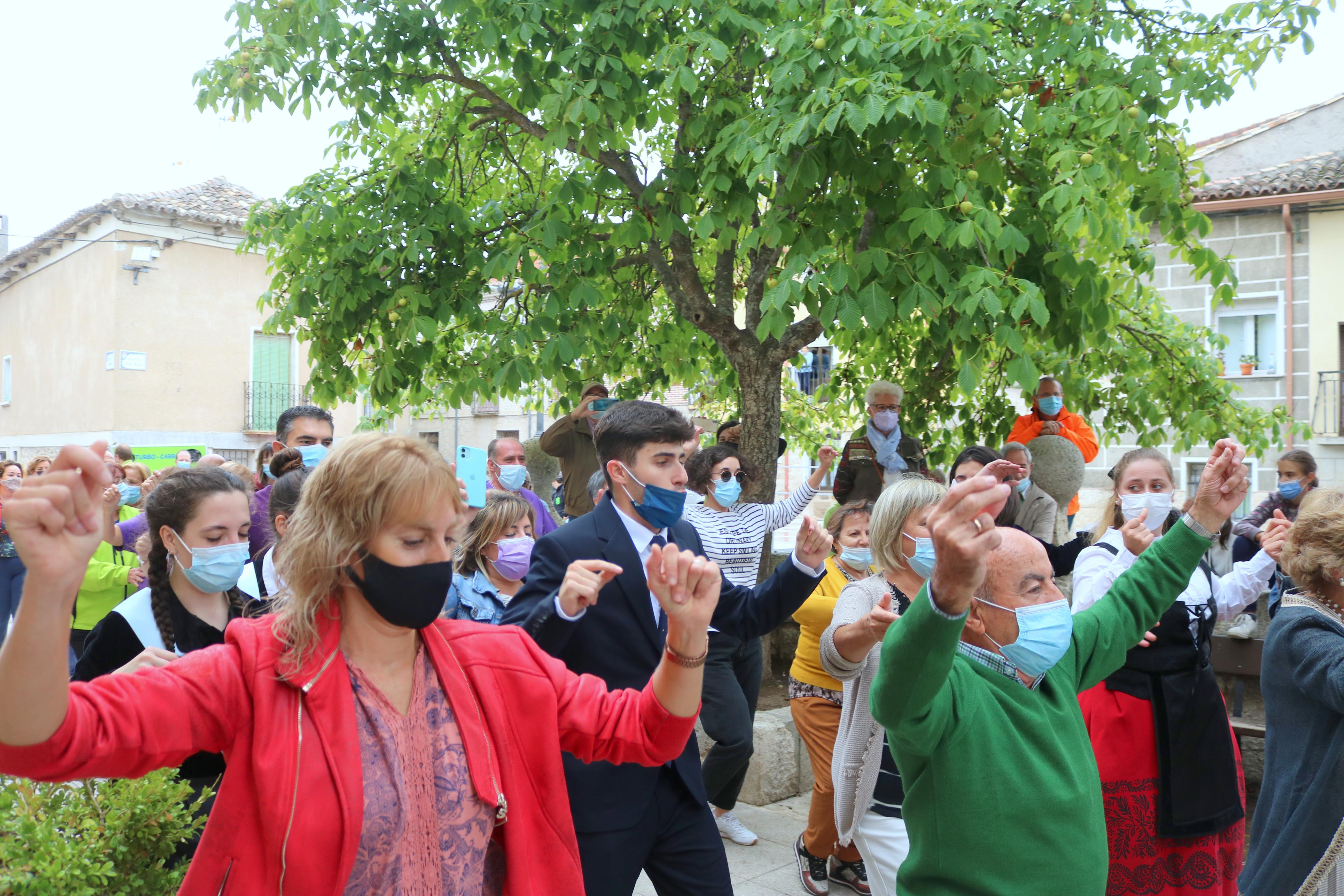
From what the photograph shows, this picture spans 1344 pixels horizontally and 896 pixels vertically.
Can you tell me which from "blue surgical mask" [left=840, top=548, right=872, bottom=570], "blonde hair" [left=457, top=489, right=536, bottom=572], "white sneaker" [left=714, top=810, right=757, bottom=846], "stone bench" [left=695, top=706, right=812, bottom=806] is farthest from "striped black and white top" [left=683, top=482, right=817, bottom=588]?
"white sneaker" [left=714, top=810, right=757, bottom=846]

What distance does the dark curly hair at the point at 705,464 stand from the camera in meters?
5.77

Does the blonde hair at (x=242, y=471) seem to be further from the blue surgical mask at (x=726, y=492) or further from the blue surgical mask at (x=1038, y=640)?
the blue surgical mask at (x=1038, y=640)

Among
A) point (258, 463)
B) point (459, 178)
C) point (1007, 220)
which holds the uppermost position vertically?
point (459, 178)

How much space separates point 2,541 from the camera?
7.93m

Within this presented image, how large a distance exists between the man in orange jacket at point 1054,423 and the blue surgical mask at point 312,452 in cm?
473

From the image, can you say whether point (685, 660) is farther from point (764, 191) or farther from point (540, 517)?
point (764, 191)

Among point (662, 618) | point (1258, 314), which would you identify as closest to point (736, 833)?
point (662, 618)

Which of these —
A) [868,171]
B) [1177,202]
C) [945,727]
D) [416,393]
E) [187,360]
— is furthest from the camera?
[187,360]

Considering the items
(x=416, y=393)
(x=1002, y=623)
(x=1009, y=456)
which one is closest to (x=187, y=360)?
(x=416, y=393)

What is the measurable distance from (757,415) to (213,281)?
22.2 meters

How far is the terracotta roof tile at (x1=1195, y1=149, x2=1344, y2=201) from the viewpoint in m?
15.8

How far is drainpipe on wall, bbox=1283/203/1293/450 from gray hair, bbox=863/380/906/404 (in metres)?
11.8

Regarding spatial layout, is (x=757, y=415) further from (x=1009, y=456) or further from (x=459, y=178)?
(x=459, y=178)

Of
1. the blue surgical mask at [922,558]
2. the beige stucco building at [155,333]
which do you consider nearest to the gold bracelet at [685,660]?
the blue surgical mask at [922,558]
